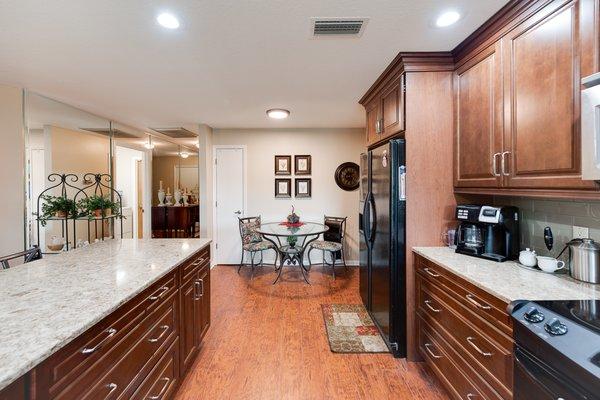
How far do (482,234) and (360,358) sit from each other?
1349 millimetres

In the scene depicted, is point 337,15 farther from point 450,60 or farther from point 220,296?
point 220,296

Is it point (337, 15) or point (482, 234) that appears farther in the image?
point (482, 234)

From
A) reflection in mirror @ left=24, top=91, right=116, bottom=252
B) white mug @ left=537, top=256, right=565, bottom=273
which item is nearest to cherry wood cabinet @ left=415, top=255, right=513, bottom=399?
white mug @ left=537, top=256, right=565, bottom=273

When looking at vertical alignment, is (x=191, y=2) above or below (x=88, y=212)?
above

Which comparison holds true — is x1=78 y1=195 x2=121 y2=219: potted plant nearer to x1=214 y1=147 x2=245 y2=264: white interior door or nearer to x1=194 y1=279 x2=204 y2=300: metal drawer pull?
x1=194 y1=279 x2=204 y2=300: metal drawer pull

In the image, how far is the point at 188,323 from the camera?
1937 millimetres

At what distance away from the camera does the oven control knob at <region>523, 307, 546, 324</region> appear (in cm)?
105

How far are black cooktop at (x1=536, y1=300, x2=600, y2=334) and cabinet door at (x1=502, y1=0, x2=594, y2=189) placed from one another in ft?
1.67

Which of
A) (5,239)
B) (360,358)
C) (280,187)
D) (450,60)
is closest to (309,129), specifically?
(280,187)

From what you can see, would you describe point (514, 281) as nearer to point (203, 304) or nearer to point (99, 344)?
point (99, 344)

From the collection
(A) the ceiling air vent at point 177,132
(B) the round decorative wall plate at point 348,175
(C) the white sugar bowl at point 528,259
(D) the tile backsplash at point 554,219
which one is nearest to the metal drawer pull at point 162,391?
(C) the white sugar bowl at point 528,259

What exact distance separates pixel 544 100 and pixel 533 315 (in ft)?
3.51

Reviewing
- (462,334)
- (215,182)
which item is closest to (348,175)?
(215,182)

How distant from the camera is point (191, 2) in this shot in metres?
1.50
